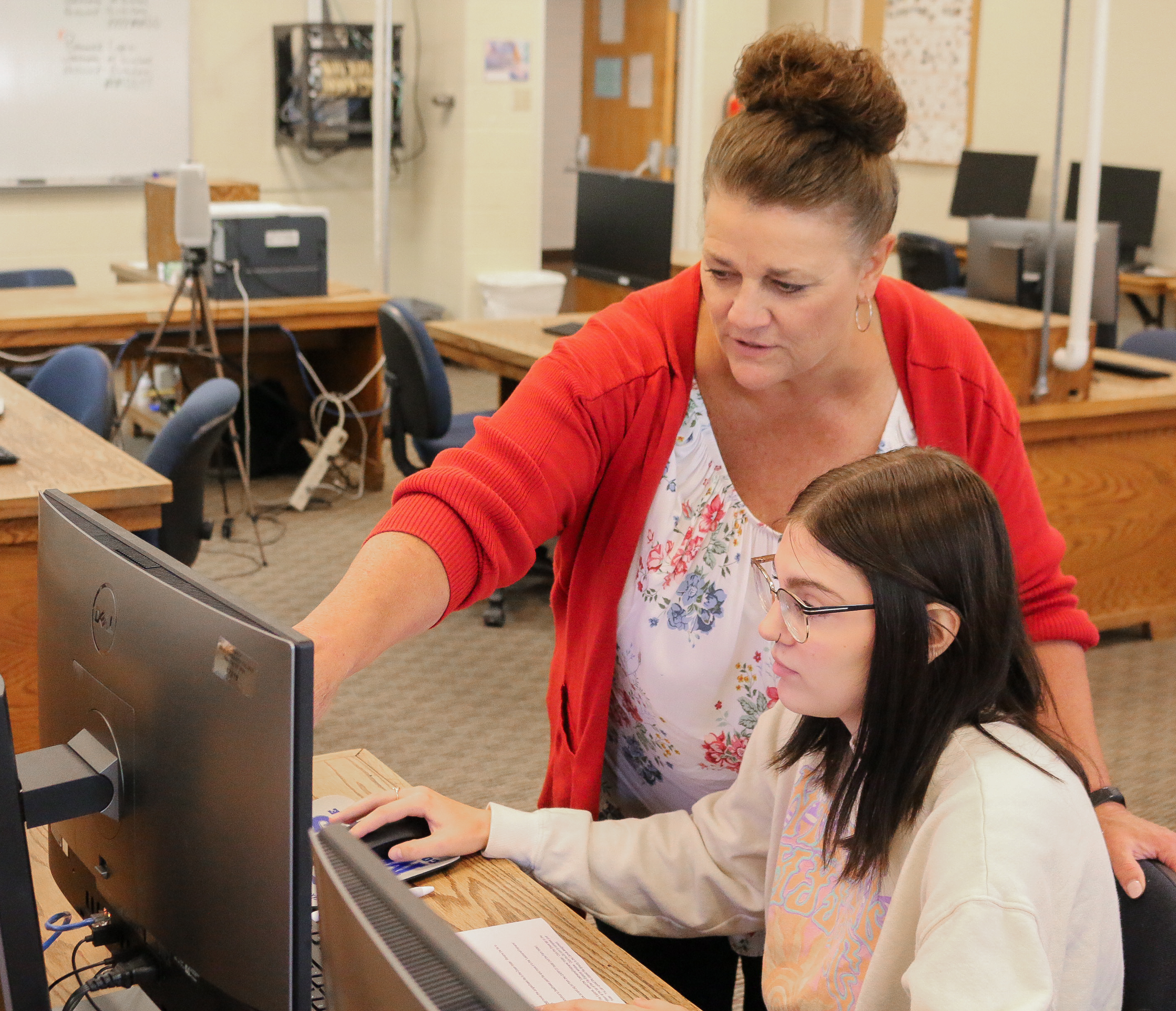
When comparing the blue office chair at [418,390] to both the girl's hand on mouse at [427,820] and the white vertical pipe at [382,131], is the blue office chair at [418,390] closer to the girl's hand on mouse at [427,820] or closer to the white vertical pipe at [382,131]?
the white vertical pipe at [382,131]

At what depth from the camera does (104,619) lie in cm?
100

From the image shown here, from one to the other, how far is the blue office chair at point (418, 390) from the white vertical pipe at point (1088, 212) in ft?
5.23

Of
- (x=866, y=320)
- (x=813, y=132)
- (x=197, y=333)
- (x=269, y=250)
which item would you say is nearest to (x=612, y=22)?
(x=269, y=250)

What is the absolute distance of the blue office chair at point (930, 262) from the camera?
6.36 meters

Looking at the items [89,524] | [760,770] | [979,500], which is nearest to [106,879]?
[89,524]

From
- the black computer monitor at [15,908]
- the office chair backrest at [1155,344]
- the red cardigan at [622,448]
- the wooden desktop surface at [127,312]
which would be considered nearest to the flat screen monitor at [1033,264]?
the office chair backrest at [1155,344]

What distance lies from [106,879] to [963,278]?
6.30m

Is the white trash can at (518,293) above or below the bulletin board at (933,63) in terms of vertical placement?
below

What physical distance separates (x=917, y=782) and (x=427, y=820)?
484 mm

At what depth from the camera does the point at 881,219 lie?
4.21 ft

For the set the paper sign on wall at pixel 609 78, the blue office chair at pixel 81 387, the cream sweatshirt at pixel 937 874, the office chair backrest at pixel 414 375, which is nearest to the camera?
the cream sweatshirt at pixel 937 874

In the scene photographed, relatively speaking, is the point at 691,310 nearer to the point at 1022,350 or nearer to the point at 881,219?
the point at 881,219

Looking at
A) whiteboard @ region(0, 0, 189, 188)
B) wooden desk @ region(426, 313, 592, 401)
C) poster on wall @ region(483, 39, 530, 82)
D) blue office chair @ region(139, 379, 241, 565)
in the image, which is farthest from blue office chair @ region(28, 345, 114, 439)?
poster on wall @ region(483, 39, 530, 82)

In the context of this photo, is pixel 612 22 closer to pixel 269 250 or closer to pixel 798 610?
pixel 269 250
